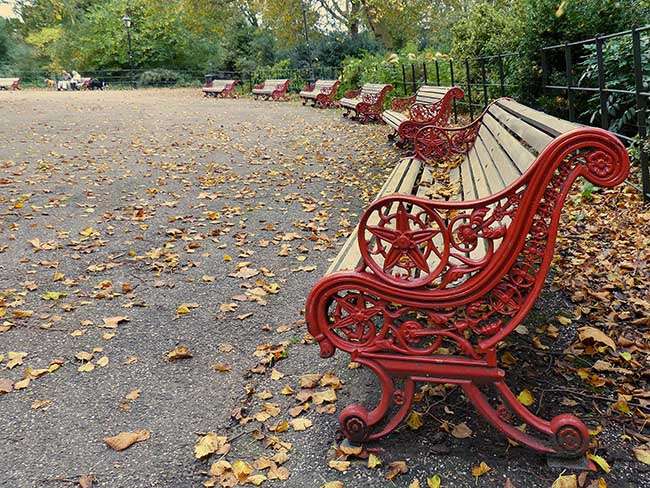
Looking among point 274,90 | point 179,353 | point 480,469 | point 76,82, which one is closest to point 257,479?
point 480,469

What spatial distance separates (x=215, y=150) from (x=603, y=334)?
850cm

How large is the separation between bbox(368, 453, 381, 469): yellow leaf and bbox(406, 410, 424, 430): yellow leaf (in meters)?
0.24

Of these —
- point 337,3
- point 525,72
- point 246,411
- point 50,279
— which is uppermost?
point 337,3

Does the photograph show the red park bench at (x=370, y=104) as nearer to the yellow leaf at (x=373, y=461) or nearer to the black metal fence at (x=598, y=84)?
the black metal fence at (x=598, y=84)

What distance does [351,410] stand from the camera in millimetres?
2283

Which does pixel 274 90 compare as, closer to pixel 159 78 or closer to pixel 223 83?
pixel 223 83

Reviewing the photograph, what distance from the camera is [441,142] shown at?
5.47 m

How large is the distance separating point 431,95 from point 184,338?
605cm

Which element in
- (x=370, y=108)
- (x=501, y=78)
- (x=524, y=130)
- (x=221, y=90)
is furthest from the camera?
(x=221, y=90)

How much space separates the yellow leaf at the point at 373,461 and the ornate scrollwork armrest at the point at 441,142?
3.74 meters

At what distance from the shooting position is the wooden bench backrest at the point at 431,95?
7.69 m

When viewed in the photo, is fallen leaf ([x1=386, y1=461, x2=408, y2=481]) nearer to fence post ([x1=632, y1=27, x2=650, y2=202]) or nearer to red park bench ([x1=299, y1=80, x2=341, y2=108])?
fence post ([x1=632, y1=27, x2=650, y2=202])

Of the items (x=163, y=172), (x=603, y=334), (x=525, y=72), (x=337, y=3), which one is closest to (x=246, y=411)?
(x=603, y=334)

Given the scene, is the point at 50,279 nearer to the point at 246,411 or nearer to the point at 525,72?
the point at 246,411
